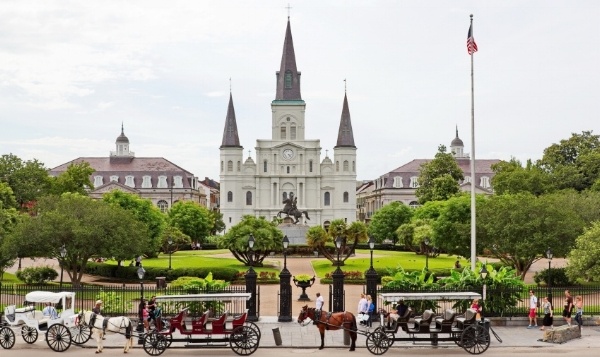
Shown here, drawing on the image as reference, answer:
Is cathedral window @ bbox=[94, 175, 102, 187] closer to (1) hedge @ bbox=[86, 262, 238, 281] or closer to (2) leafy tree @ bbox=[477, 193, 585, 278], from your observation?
(1) hedge @ bbox=[86, 262, 238, 281]

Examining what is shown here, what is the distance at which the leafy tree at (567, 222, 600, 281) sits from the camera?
103 ft

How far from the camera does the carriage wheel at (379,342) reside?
67.7 ft

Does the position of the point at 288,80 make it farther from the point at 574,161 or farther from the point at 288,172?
the point at 574,161

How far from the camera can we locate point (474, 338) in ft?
68.3

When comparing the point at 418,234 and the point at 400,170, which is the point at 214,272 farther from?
the point at 400,170

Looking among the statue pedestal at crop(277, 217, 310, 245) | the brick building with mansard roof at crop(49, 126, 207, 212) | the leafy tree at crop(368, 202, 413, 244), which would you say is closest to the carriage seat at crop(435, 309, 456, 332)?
the statue pedestal at crop(277, 217, 310, 245)

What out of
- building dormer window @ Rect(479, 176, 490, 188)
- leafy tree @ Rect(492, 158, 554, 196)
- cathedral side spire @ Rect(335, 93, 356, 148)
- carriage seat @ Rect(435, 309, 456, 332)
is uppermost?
cathedral side spire @ Rect(335, 93, 356, 148)

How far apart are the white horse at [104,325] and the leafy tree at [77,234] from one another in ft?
59.2

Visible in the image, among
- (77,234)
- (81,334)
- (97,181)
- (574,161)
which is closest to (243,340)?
(81,334)

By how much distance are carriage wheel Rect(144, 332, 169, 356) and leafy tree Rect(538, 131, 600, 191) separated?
59.8m

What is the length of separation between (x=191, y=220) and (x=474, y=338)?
65.6 meters

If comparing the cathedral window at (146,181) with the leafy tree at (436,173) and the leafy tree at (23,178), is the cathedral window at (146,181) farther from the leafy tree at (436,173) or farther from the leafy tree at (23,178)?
the leafy tree at (436,173)

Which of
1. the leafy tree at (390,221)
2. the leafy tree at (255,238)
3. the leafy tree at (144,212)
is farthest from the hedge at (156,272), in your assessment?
the leafy tree at (390,221)

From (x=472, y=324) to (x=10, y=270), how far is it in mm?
43528
